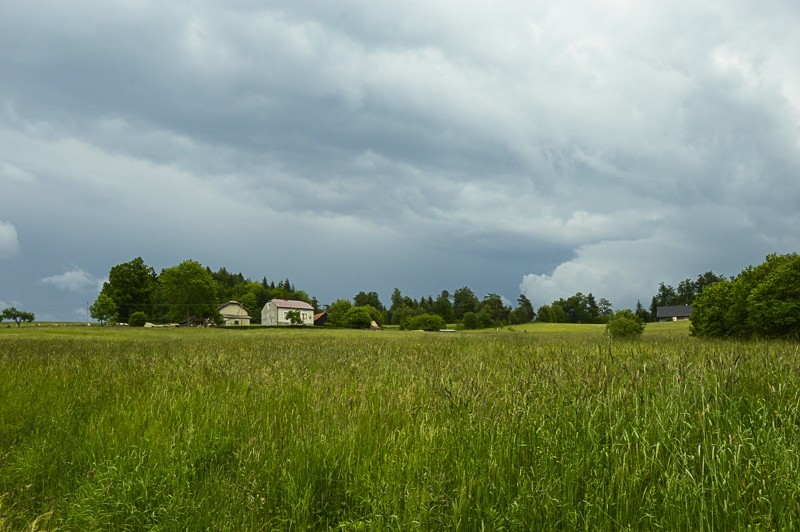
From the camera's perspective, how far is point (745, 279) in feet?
81.2

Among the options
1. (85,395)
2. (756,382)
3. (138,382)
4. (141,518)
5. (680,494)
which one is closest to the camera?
(680,494)

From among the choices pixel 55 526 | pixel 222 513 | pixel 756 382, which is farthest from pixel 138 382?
pixel 756 382

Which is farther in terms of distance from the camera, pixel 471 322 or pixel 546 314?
pixel 546 314

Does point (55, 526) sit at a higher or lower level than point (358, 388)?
lower

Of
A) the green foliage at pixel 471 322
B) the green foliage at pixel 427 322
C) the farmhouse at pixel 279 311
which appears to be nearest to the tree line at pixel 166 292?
the farmhouse at pixel 279 311

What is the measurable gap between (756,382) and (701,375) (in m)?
0.93

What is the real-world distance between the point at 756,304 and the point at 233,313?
126m

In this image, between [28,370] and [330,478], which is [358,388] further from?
[28,370]

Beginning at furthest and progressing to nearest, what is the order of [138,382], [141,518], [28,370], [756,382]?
1. [28,370]
2. [138,382]
3. [756,382]
4. [141,518]

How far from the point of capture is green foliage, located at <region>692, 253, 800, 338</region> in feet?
68.0

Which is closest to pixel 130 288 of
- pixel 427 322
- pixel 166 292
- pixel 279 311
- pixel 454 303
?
pixel 166 292

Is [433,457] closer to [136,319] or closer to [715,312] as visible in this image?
[715,312]

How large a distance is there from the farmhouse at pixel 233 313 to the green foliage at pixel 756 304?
118 metres

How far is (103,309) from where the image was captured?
77.9 meters
